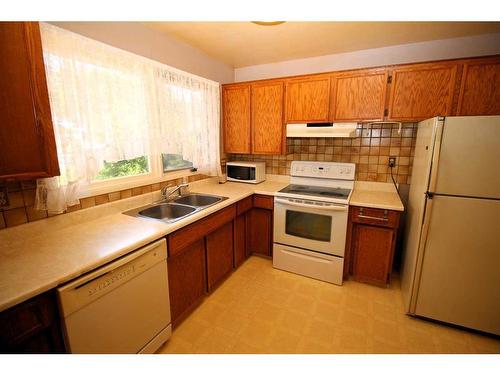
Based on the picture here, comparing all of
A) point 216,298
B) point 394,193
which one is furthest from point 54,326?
point 394,193

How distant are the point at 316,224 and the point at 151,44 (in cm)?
223

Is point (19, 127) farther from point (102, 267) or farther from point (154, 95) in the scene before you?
point (154, 95)

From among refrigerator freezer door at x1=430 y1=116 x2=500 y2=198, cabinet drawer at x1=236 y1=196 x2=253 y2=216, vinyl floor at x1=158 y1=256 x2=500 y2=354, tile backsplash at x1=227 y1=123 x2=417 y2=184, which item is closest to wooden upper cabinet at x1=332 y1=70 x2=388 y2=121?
tile backsplash at x1=227 y1=123 x2=417 y2=184

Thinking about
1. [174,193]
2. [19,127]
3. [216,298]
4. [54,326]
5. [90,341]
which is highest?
[19,127]

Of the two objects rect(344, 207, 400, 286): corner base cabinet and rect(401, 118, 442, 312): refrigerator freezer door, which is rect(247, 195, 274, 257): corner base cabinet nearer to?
rect(344, 207, 400, 286): corner base cabinet

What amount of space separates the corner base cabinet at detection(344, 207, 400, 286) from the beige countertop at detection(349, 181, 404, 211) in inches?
2.2

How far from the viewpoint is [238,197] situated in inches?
89.6

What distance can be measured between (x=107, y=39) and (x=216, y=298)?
2.26 metres

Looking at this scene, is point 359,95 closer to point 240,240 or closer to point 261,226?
point 261,226

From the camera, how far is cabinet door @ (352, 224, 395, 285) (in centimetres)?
214

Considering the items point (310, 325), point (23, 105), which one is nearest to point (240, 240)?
point (310, 325)

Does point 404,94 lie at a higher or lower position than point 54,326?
higher

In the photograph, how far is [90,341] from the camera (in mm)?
1119

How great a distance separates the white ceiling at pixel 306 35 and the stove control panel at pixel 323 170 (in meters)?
1.21
